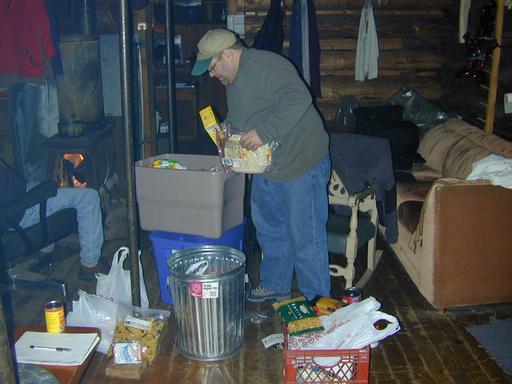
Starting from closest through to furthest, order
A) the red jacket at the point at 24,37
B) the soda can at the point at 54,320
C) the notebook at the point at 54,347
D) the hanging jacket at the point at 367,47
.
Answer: the notebook at the point at 54,347
the soda can at the point at 54,320
the red jacket at the point at 24,37
the hanging jacket at the point at 367,47

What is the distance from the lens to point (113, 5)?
18.6 feet

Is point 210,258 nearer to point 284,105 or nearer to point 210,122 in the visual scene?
point 210,122

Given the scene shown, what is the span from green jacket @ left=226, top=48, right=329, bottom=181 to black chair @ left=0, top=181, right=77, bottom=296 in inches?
44.7

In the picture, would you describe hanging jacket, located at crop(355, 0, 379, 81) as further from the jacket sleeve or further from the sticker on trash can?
the sticker on trash can

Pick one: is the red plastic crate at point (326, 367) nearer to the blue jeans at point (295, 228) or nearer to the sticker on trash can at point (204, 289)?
the sticker on trash can at point (204, 289)

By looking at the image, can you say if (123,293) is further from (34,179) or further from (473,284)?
(34,179)

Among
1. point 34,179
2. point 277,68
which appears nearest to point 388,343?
point 277,68

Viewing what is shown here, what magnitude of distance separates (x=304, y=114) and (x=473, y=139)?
1.99 metres

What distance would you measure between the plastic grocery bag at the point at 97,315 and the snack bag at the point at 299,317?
836 mm

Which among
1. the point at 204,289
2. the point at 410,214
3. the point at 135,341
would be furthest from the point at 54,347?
the point at 410,214

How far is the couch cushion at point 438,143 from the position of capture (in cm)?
456

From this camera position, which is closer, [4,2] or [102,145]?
[4,2]

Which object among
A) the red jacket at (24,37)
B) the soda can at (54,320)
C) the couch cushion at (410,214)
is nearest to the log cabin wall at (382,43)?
the red jacket at (24,37)

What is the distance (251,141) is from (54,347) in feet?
4.33
